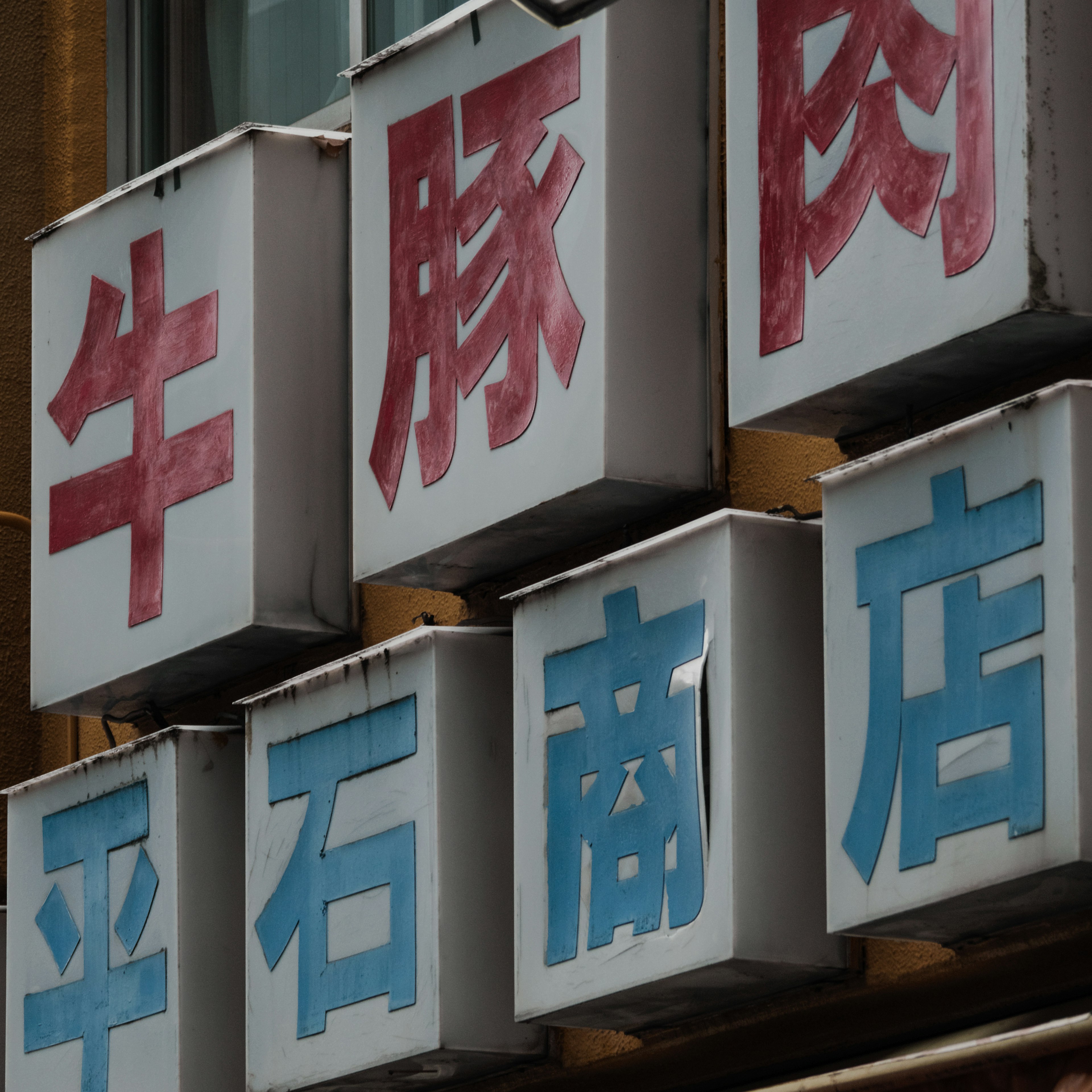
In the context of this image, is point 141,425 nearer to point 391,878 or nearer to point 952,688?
point 391,878

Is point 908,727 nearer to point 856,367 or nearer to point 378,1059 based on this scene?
point 856,367

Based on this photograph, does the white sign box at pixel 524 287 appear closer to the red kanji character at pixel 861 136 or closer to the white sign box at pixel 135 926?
the red kanji character at pixel 861 136

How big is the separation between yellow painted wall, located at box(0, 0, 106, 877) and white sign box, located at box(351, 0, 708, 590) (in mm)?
2638

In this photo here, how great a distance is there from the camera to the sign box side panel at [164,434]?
891cm

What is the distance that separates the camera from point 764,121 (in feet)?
23.6

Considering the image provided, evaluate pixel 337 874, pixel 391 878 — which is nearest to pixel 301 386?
pixel 337 874

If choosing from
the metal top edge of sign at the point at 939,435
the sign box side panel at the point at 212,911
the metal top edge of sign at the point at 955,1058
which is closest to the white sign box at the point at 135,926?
the sign box side panel at the point at 212,911

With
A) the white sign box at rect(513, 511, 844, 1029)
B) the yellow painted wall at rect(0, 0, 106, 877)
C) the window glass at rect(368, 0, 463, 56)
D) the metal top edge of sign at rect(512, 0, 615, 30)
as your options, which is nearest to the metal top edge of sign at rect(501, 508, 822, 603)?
the white sign box at rect(513, 511, 844, 1029)

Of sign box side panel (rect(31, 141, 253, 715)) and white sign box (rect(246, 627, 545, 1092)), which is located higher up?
sign box side panel (rect(31, 141, 253, 715))

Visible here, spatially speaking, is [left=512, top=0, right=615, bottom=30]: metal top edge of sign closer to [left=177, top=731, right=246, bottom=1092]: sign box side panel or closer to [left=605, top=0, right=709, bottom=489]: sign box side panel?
[left=605, top=0, right=709, bottom=489]: sign box side panel

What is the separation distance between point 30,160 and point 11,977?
3.36 m

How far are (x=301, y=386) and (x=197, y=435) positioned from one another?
0.40m

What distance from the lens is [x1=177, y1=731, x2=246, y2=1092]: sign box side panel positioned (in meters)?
8.77

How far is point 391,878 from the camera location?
26.4 feet
